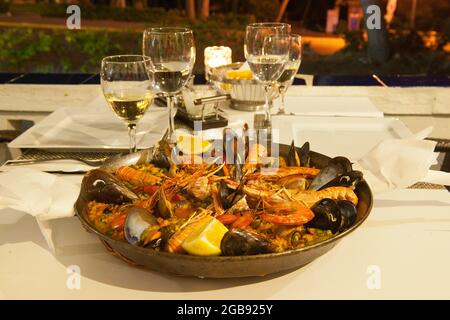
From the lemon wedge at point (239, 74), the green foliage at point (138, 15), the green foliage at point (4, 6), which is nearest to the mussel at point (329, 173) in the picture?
the lemon wedge at point (239, 74)

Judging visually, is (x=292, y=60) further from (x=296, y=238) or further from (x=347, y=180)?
(x=296, y=238)

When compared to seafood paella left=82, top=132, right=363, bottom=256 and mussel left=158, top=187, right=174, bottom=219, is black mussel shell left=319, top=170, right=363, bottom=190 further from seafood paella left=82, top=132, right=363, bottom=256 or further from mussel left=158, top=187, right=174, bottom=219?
mussel left=158, top=187, right=174, bottom=219

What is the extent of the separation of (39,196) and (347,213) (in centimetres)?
64

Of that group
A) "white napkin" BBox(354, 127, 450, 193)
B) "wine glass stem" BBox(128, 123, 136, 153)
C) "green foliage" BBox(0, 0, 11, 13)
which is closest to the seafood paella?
"white napkin" BBox(354, 127, 450, 193)

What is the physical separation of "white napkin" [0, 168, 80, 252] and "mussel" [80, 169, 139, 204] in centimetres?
6

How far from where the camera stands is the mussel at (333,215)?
1.05m

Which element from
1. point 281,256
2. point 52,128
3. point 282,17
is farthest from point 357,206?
point 282,17

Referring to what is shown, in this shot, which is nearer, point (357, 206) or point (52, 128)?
point (357, 206)

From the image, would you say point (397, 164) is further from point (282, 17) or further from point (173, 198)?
point (282, 17)

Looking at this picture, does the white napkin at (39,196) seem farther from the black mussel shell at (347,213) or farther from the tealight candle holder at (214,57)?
the tealight candle holder at (214,57)

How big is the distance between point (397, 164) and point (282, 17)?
272 inches

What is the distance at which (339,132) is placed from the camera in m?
1.91

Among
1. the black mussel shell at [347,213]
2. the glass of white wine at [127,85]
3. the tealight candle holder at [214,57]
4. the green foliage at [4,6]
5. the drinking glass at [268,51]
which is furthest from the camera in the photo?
the green foliage at [4,6]

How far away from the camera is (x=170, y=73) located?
175 centimetres
